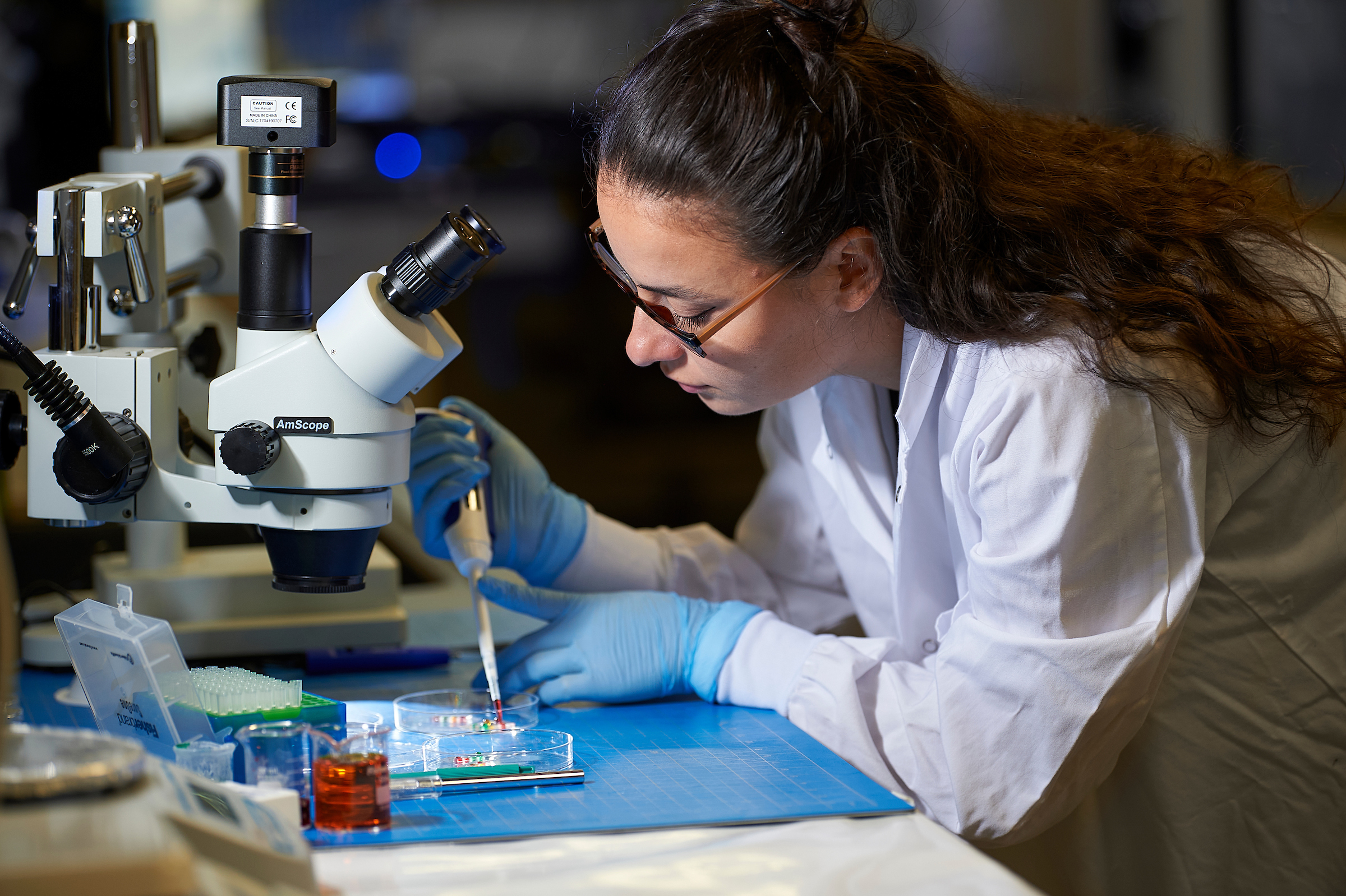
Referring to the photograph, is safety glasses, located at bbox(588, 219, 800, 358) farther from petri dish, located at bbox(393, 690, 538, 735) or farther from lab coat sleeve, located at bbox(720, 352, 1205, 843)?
petri dish, located at bbox(393, 690, 538, 735)

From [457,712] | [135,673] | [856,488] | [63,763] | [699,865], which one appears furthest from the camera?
[856,488]

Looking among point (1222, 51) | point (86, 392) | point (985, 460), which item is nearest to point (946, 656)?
point (985, 460)

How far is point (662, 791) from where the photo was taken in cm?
109

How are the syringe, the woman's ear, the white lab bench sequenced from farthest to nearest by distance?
the syringe < the woman's ear < the white lab bench

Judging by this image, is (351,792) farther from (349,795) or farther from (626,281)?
(626,281)

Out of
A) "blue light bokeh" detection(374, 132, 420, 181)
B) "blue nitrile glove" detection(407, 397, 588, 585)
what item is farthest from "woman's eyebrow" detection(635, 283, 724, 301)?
"blue light bokeh" detection(374, 132, 420, 181)

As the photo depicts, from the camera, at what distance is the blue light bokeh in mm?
4211

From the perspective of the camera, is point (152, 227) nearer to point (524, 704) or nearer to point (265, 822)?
point (524, 704)

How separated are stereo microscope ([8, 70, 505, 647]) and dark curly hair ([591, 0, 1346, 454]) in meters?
0.27

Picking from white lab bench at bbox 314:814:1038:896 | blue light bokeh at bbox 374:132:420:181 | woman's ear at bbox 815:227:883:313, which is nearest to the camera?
white lab bench at bbox 314:814:1038:896

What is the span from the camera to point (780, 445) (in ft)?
6.13

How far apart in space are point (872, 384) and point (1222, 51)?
305cm

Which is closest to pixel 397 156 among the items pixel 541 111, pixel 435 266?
pixel 541 111

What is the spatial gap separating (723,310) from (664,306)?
0.23 ft
